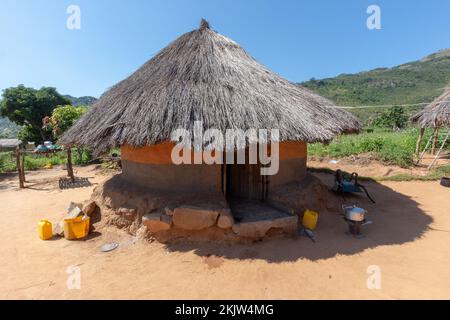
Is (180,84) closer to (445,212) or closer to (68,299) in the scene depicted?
(68,299)

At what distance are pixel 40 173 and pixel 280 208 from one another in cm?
1263

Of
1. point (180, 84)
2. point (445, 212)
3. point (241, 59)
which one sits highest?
point (241, 59)

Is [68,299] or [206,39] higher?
[206,39]

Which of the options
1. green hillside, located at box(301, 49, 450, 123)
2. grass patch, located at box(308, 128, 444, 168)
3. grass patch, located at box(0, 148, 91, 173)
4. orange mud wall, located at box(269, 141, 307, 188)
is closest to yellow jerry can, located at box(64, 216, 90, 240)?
orange mud wall, located at box(269, 141, 307, 188)

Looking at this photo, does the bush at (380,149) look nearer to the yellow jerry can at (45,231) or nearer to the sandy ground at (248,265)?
the sandy ground at (248,265)

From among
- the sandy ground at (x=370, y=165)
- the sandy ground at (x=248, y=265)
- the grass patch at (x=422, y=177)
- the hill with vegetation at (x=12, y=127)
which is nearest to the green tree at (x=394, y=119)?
the sandy ground at (x=370, y=165)

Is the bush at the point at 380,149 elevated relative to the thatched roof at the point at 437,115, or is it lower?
lower

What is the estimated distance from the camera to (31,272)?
407 cm

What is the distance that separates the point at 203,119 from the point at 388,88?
4493 cm

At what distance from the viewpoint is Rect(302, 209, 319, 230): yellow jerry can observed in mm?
5074

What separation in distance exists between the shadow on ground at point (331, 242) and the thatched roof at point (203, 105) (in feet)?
6.23

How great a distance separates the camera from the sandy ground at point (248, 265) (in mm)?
3430
